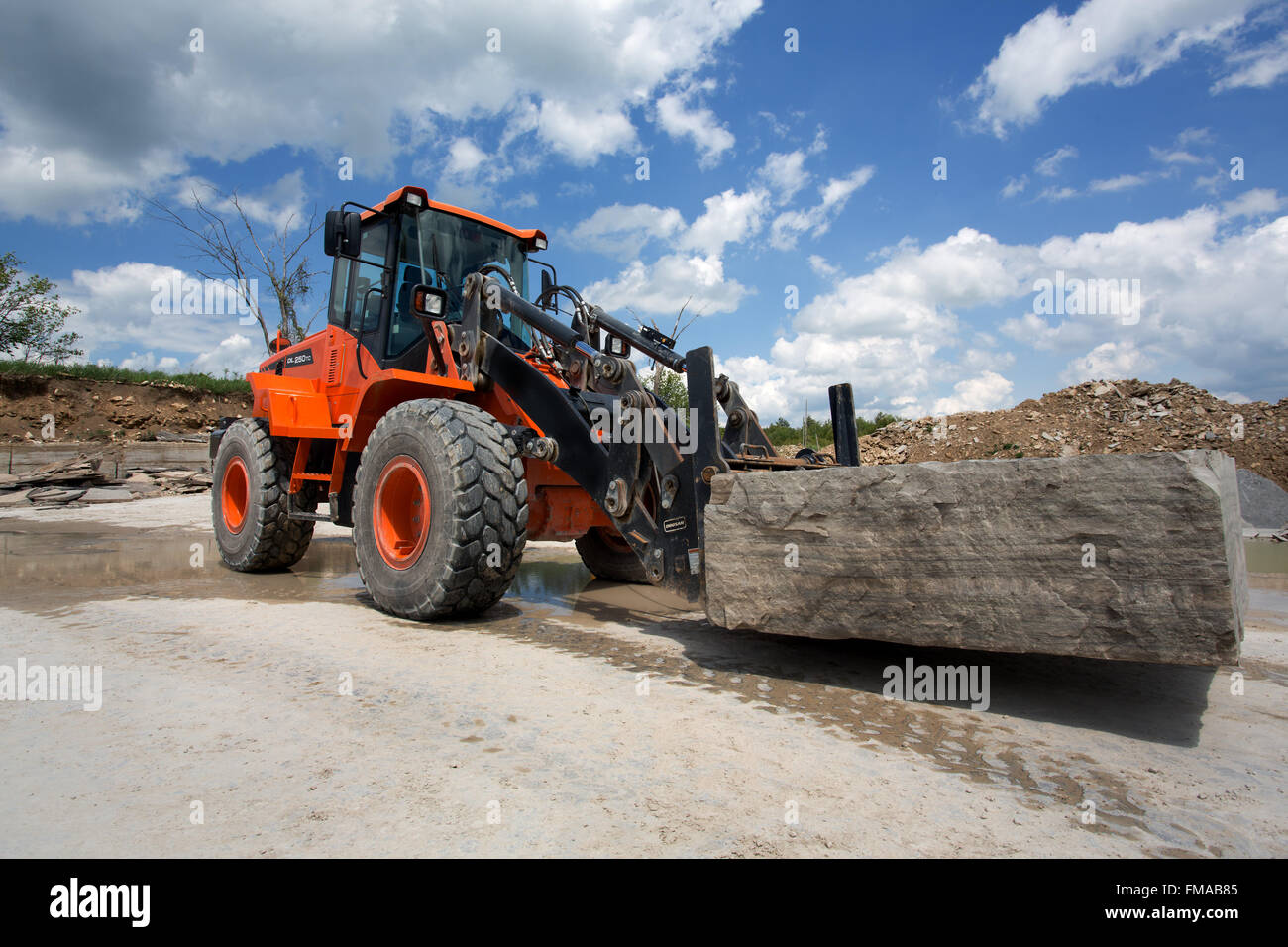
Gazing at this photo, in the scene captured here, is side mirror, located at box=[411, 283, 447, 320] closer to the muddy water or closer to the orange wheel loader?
the orange wheel loader

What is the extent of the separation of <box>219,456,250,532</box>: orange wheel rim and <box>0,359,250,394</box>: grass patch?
63.2 ft

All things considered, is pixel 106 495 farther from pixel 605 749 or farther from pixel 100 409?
pixel 605 749

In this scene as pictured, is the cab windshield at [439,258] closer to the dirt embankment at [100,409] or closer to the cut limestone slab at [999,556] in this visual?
the cut limestone slab at [999,556]

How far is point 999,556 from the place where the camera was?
2.91m

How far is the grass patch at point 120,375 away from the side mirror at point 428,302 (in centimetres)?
2228

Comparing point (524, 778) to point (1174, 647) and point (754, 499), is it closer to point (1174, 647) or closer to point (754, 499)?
point (754, 499)

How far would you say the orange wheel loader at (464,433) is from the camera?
14.3 feet

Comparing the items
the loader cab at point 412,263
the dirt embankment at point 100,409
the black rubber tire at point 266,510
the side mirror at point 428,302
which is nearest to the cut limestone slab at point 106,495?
the dirt embankment at point 100,409

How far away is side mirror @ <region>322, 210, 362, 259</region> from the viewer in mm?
5691

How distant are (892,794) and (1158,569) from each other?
4.47ft

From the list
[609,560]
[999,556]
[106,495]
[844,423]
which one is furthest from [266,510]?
[106,495]

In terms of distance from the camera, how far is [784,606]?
11.4ft

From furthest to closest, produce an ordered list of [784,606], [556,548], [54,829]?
[556,548] < [784,606] < [54,829]
